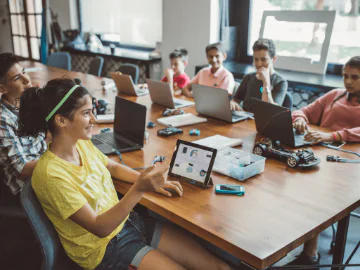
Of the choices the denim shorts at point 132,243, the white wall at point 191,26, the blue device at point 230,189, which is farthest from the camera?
the white wall at point 191,26

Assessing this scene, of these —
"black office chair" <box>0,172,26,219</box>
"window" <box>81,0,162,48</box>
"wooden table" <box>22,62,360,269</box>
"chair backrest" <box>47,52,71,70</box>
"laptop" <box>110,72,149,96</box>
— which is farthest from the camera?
"window" <box>81,0,162,48</box>

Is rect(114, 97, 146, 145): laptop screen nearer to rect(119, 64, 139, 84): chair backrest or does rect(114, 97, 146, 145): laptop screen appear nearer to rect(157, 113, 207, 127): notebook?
rect(157, 113, 207, 127): notebook

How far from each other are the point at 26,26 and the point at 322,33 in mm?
5922

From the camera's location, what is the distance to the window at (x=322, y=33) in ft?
11.5

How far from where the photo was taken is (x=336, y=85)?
321 centimetres

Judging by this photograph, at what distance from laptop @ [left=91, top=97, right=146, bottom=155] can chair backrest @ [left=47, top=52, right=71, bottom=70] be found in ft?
10.5

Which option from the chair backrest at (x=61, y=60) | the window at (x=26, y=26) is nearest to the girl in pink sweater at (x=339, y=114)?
the chair backrest at (x=61, y=60)

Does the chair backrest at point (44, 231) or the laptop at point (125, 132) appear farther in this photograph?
the laptop at point (125, 132)

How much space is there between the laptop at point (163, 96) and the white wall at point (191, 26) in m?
1.65

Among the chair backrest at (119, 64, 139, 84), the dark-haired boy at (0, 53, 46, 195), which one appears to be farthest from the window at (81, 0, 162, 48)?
the dark-haired boy at (0, 53, 46, 195)

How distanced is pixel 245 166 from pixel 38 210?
82cm

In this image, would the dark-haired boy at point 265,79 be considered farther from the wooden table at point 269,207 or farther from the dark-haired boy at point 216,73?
the wooden table at point 269,207

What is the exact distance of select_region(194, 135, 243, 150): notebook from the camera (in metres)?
1.92

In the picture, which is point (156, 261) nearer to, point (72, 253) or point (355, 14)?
point (72, 253)
